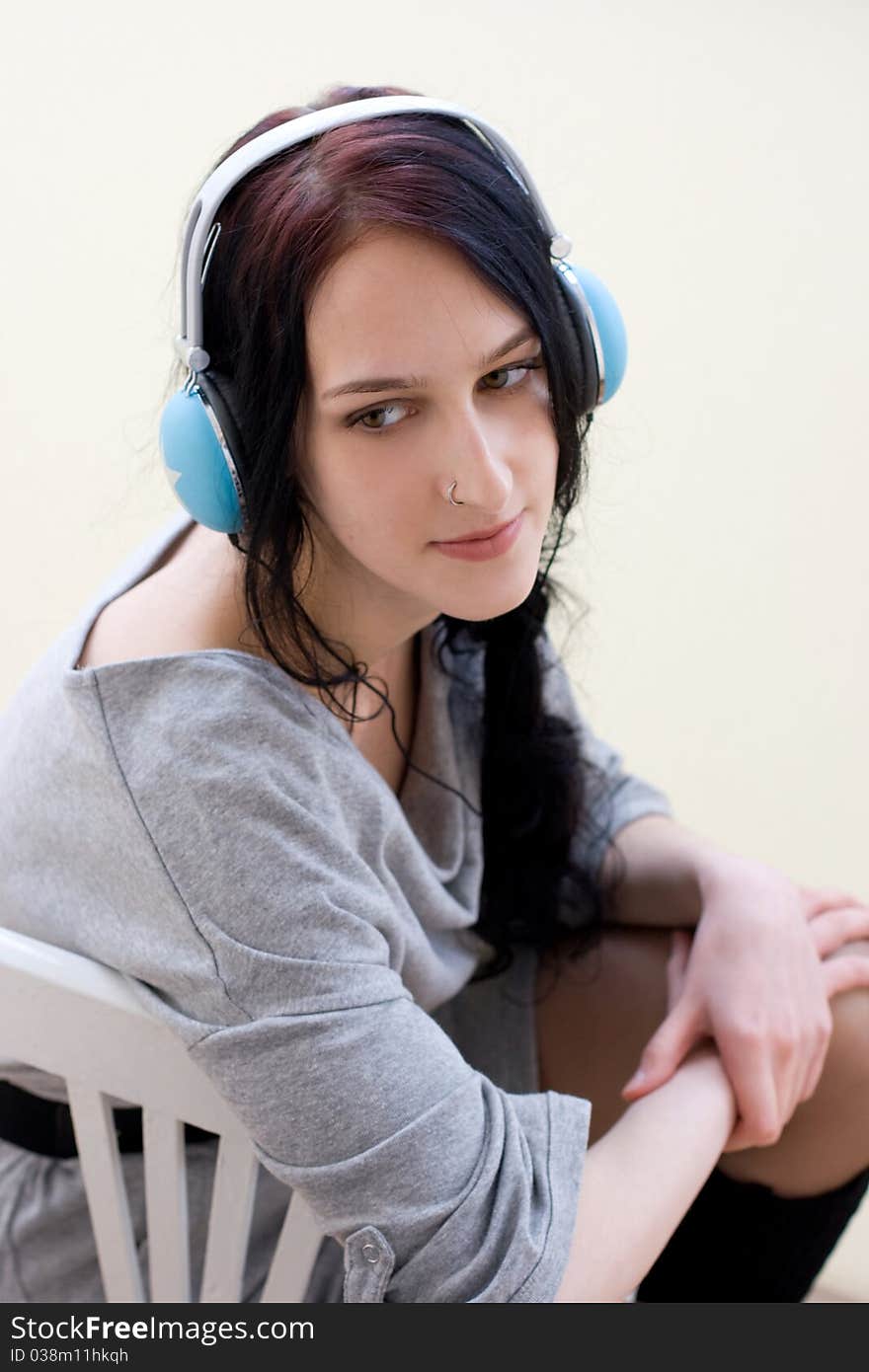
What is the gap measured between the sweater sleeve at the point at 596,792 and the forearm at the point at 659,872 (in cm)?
1

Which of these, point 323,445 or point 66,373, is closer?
point 323,445

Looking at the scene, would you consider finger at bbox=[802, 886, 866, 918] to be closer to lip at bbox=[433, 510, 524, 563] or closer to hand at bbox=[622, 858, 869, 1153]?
hand at bbox=[622, 858, 869, 1153]

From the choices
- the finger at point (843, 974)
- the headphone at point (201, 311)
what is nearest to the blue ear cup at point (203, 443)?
→ the headphone at point (201, 311)

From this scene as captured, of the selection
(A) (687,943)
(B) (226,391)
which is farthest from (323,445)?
(A) (687,943)

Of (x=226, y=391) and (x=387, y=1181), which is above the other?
(x=226, y=391)

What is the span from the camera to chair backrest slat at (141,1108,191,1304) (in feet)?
2.68

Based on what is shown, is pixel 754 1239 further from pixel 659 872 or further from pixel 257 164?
pixel 257 164

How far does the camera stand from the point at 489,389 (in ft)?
2.63

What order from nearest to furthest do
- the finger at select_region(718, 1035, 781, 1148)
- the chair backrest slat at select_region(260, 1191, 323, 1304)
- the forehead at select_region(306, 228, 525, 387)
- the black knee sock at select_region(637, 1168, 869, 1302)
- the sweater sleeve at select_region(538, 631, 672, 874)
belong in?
the forehead at select_region(306, 228, 525, 387)
the chair backrest slat at select_region(260, 1191, 323, 1304)
the finger at select_region(718, 1035, 781, 1148)
the black knee sock at select_region(637, 1168, 869, 1302)
the sweater sleeve at select_region(538, 631, 672, 874)

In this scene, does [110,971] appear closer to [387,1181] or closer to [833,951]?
[387,1181]

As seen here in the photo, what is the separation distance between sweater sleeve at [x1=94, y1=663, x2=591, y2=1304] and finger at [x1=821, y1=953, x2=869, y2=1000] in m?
0.35

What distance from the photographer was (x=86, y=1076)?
795 mm

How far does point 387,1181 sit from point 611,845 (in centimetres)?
49

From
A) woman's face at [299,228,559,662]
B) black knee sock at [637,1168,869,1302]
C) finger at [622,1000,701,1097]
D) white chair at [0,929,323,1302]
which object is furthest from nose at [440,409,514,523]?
black knee sock at [637,1168,869,1302]
